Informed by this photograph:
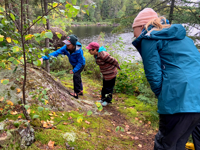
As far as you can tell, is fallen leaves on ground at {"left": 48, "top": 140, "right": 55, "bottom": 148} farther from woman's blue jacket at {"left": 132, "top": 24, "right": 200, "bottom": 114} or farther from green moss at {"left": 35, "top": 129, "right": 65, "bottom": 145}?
woman's blue jacket at {"left": 132, "top": 24, "right": 200, "bottom": 114}

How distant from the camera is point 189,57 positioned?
155 centimetres

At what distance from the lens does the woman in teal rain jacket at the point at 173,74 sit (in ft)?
4.90

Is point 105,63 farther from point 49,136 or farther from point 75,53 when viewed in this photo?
point 49,136

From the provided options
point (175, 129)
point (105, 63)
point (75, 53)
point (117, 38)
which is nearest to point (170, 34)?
point (175, 129)

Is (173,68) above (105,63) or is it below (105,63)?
above

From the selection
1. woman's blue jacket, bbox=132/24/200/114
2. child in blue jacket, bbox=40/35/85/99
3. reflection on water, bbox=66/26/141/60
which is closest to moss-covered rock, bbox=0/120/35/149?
woman's blue jacket, bbox=132/24/200/114

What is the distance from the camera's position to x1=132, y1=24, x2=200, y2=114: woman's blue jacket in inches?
58.6

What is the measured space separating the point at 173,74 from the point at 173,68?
0.07 metres

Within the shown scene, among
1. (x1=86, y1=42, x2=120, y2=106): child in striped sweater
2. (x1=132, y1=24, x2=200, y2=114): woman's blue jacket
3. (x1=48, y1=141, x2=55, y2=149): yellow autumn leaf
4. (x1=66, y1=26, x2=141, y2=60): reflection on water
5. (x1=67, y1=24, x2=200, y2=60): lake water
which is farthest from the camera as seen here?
(x1=66, y1=26, x2=141, y2=60): reflection on water

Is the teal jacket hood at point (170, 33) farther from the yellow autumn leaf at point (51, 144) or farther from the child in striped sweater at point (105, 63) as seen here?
the child in striped sweater at point (105, 63)

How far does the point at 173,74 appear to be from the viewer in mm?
1535

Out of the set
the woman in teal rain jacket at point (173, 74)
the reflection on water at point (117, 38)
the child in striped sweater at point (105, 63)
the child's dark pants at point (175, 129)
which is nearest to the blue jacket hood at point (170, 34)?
the woman in teal rain jacket at point (173, 74)

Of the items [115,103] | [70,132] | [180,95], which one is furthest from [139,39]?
[115,103]

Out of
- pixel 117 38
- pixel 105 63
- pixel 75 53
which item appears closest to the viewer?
pixel 105 63
